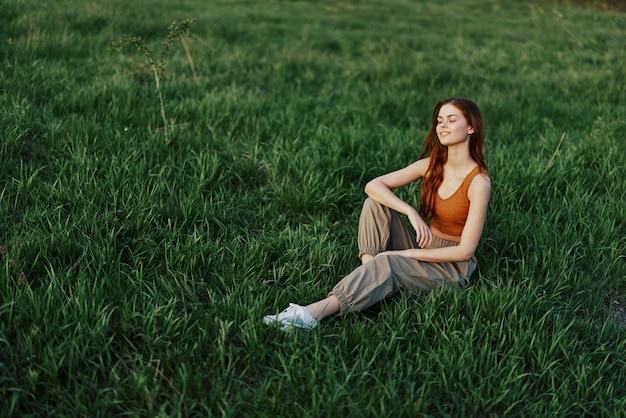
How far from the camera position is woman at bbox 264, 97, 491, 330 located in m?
2.73

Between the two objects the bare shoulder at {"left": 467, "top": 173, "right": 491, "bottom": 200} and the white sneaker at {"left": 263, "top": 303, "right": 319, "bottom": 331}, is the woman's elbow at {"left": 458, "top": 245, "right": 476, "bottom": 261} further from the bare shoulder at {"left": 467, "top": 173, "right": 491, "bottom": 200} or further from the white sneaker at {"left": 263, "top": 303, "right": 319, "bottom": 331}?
the white sneaker at {"left": 263, "top": 303, "right": 319, "bottom": 331}

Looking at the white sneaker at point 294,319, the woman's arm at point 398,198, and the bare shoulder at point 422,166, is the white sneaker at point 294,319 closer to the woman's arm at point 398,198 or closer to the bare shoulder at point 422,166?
the woman's arm at point 398,198

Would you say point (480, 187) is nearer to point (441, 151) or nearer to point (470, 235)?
point (470, 235)

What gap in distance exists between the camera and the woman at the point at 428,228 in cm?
273

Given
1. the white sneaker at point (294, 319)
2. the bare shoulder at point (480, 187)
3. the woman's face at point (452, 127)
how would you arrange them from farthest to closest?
1. the woman's face at point (452, 127)
2. the bare shoulder at point (480, 187)
3. the white sneaker at point (294, 319)

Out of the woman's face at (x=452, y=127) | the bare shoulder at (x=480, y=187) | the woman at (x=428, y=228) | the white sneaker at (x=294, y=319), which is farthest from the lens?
the woman's face at (x=452, y=127)

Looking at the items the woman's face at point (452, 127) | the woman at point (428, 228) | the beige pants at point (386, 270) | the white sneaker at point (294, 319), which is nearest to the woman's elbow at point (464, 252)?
the woman at point (428, 228)

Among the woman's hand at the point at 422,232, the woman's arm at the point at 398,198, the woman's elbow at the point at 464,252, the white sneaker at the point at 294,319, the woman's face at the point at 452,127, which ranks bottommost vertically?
the white sneaker at the point at 294,319

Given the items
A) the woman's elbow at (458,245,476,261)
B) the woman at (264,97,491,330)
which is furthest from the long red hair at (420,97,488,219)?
the woman's elbow at (458,245,476,261)

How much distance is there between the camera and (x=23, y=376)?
2.19 meters

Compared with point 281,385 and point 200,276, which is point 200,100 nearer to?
point 200,276

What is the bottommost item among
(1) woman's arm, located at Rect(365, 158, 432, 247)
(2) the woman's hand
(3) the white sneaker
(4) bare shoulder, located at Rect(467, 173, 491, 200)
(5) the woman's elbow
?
(3) the white sneaker

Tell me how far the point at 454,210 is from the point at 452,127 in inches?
16.5

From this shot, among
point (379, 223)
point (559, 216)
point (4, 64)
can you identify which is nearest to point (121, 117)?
point (4, 64)
